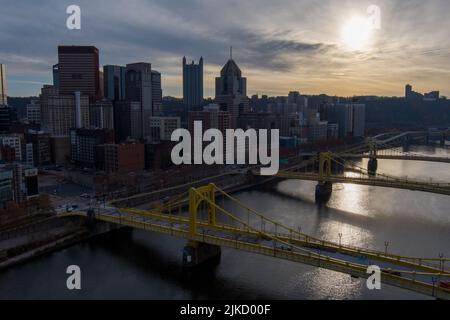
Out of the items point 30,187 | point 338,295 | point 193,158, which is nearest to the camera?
point 338,295

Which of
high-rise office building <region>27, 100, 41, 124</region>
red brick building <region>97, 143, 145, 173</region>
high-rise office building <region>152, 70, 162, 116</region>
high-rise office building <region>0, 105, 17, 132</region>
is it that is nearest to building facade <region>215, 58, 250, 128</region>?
high-rise office building <region>152, 70, 162, 116</region>

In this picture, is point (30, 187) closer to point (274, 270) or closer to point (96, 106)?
point (274, 270)

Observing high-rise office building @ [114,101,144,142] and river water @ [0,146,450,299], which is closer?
river water @ [0,146,450,299]

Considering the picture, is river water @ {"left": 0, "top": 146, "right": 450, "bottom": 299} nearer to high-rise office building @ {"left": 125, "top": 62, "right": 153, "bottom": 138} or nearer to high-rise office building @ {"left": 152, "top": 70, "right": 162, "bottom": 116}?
high-rise office building @ {"left": 125, "top": 62, "right": 153, "bottom": 138}

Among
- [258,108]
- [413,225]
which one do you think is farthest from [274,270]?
[258,108]

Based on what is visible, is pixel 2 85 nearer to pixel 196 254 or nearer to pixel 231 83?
pixel 231 83

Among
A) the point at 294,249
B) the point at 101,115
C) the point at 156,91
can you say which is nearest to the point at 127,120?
the point at 101,115
